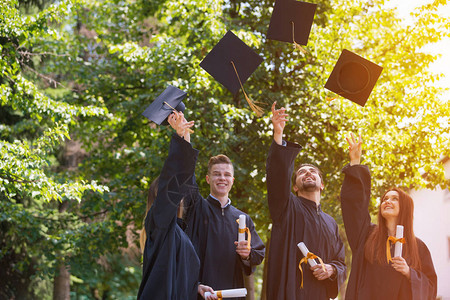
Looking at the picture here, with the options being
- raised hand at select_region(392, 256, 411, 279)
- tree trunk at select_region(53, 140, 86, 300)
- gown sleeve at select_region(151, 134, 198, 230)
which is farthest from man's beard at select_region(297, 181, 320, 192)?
tree trunk at select_region(53, 140, 86, 300)

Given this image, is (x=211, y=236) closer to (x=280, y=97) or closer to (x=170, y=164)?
(x=170, y=164)

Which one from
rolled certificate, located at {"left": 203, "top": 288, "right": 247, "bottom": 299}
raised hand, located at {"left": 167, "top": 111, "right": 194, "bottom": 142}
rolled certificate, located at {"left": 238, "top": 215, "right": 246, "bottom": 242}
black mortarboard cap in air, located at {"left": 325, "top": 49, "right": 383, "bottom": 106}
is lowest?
rolled certificate, located at {"left": 203, "top": 288, "right": 247, "bottom": 299}

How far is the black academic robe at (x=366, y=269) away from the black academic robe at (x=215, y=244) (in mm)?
784

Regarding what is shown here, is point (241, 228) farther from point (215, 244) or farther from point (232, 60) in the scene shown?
point (232, 60)

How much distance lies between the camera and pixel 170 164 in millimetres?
3865

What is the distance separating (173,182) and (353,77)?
249 cm

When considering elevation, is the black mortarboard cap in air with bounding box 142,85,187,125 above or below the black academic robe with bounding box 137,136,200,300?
above

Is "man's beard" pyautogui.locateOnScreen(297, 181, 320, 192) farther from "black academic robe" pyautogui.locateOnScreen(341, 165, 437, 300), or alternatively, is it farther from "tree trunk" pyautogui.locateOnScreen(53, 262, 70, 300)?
"tree trunk" pyautogui.locateOnScreen(53, 262, 70, 300)

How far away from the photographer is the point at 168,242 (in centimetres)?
381

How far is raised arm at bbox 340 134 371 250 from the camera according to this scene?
15.3ft

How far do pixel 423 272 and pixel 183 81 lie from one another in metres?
5.93

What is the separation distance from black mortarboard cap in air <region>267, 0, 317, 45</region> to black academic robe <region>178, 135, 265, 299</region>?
69.9 inches

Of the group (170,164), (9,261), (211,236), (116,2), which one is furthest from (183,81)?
(9,261)

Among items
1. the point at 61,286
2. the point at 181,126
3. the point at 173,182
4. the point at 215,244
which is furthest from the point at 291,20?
the point at 61,286
